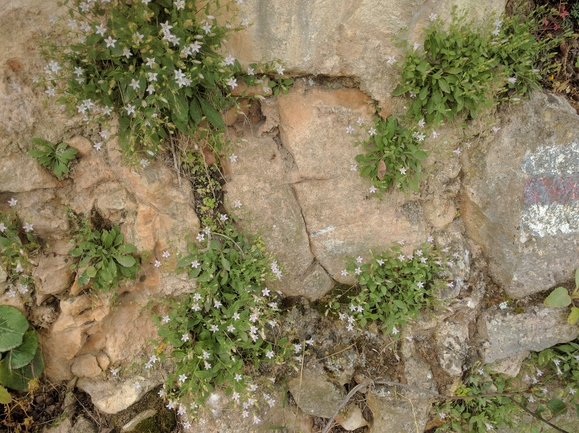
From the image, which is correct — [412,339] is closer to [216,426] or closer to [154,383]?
[216,426]

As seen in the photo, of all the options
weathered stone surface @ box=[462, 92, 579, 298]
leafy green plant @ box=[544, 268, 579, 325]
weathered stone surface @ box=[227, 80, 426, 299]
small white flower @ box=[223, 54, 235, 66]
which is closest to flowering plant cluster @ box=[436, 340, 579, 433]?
leafy green plant @ box=[544, 268, 579, 325]

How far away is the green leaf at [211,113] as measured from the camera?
3.70 m

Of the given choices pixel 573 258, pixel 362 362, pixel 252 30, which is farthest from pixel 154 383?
pixel 573 258

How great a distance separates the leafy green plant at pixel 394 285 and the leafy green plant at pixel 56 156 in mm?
2801

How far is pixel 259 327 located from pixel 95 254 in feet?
5.46

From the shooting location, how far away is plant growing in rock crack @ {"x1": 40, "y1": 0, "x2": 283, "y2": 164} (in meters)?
3.24

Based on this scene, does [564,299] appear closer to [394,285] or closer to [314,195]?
[394,285]

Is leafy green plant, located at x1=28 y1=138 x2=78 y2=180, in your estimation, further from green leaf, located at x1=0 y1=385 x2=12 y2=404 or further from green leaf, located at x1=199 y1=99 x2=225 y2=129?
green leaf, located at x1=0 y1=385 x2=12 y2=404

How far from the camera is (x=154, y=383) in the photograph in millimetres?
4230

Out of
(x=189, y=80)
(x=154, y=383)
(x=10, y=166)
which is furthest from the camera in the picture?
(x=154, y=383)

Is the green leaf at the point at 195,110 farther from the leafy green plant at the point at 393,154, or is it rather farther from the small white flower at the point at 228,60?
the leafy green plant at the point at 393,154

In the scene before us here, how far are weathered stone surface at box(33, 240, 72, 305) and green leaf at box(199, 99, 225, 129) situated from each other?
1714mm

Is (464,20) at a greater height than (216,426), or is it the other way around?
(464,20)

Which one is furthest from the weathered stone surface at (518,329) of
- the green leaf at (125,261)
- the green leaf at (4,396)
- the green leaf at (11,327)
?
the green leaf at (4,396)
